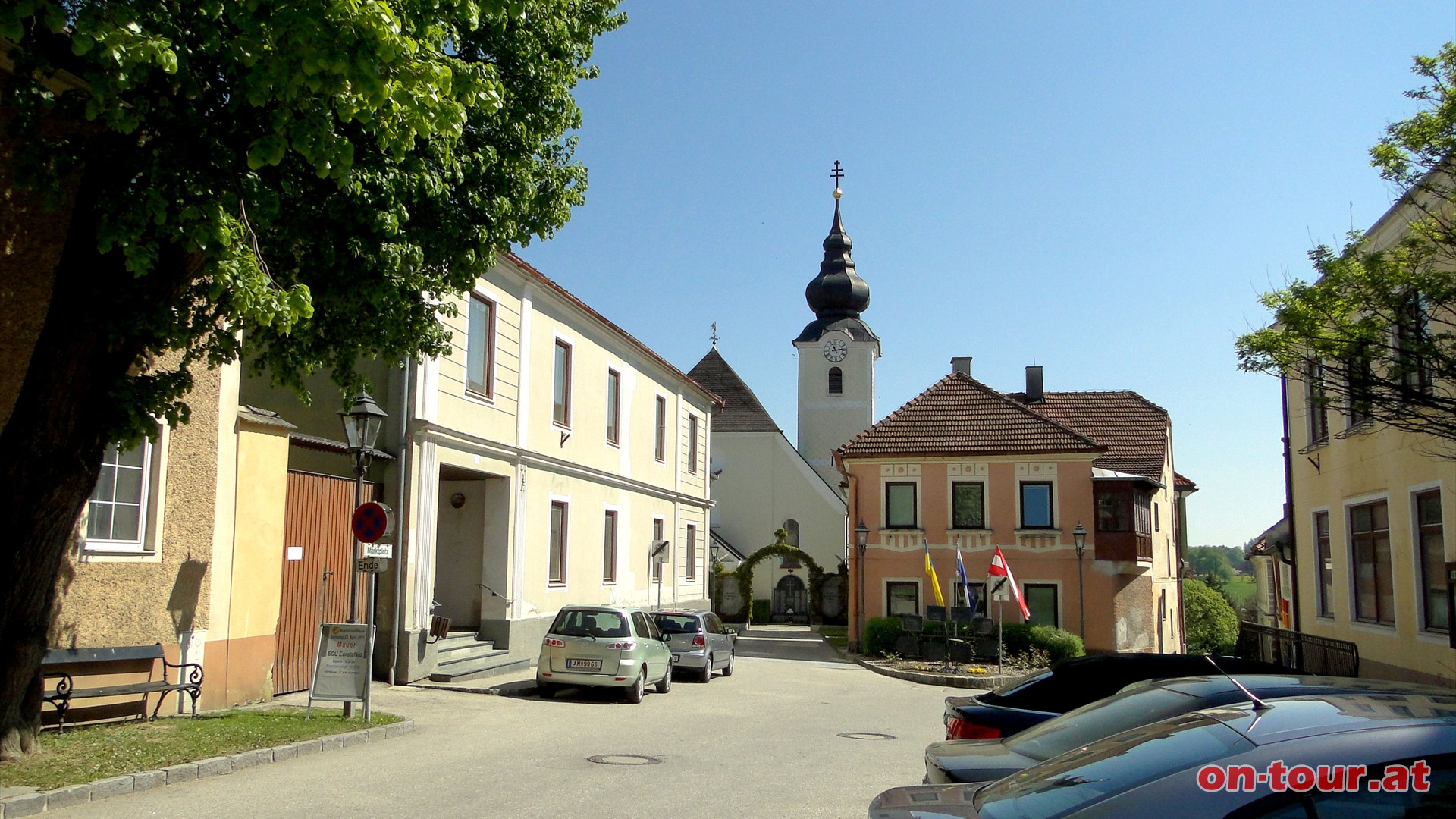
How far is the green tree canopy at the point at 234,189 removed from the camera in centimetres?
764

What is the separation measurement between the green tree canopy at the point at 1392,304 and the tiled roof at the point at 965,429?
876 inches

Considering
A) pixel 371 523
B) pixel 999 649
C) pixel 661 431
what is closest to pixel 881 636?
pixel 999 649

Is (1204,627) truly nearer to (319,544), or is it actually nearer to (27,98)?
(319,544)

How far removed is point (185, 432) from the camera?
1309 cm

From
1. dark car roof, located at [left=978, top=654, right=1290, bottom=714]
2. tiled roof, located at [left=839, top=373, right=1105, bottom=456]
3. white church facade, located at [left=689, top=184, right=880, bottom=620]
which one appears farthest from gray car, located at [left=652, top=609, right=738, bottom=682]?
white church facade, located at [left=689, top=184, right=880, bottom=620]

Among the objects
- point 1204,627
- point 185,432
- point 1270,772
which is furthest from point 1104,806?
point 1204,627

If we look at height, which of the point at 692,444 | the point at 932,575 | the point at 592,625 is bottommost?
the point at 592,625

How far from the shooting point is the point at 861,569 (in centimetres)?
3444

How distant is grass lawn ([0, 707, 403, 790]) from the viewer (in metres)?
9.20

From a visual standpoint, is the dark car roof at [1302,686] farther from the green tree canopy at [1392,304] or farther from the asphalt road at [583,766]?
the green tree canopy at [1392,304]

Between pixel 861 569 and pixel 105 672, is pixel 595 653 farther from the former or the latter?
pixel 861 569

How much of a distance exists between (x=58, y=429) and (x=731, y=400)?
5161 cm

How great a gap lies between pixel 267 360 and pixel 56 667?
3803 millimetres

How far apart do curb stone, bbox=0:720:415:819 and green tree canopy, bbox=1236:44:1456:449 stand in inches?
421
